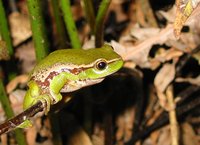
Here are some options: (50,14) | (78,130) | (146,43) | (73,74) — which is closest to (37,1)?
(73,74)

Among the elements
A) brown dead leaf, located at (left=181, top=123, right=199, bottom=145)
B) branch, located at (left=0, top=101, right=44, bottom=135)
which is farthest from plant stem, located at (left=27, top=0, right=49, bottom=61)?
brown dead leaf, located at (left=181, top=123, right=199, bottom=145)

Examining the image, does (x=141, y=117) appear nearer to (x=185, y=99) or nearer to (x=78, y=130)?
(x=185, y=99)

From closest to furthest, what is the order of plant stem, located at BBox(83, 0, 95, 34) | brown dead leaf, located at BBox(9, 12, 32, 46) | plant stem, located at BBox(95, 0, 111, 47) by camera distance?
plant stem, located at BBox(95, 0, 111, 47), plant stem, located at BBox(83, 0, 95, 34), brown dead leaf, located at BBox(9, 12, 32, 46)

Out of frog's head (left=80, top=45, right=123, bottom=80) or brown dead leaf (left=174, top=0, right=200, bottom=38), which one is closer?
brown dead leaf (left=174, top=0, right=200, bottom=38)

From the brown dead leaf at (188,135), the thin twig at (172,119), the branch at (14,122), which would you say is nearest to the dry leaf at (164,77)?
the thin twig at (172,119)

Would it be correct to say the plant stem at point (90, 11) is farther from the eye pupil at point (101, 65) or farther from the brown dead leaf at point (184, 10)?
the brown dead leaf at point (184, 10)

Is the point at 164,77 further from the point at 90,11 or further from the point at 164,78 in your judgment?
the point at 90,11

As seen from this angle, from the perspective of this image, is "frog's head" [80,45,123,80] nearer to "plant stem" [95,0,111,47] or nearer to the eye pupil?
the eye pupil
